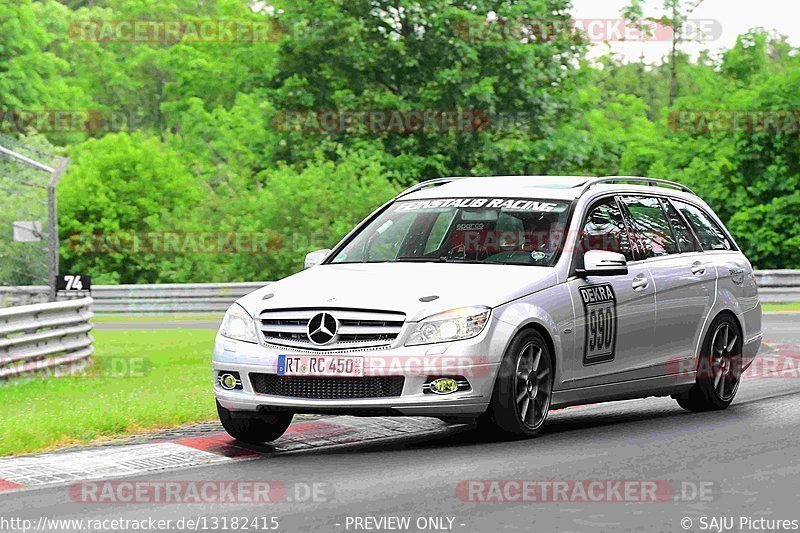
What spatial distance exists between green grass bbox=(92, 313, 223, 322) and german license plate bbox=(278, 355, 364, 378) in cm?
2440

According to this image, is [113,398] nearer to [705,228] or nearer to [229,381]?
[229,381]

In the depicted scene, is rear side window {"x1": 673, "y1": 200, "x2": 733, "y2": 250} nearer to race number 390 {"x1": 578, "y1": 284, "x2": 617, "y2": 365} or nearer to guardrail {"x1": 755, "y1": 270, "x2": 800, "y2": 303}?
race number 390 {"x1": 578, "y1": 284, "x2": 617, "y2": 365}

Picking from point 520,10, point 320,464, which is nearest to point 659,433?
point 320,464

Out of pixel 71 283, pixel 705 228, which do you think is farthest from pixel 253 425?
pixel 71 283

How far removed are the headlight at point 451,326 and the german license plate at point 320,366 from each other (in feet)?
1.18

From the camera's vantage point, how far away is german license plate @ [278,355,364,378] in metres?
9.45

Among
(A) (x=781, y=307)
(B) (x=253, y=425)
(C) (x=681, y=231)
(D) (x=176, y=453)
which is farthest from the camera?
(A) (x=781, y=307)

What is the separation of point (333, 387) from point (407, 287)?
0.82 m

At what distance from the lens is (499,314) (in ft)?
31.7

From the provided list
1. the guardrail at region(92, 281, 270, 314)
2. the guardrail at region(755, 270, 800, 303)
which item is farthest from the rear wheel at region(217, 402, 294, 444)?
the guardrail at region(92, 281, 270, 314)

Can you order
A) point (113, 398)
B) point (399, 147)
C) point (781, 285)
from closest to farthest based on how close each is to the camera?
1. point (113, 398)
2. point (781, 285)
3. point (399, 147)

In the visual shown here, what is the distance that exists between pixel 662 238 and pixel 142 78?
237ft

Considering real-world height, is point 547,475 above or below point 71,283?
below

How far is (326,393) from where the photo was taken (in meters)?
9.59
